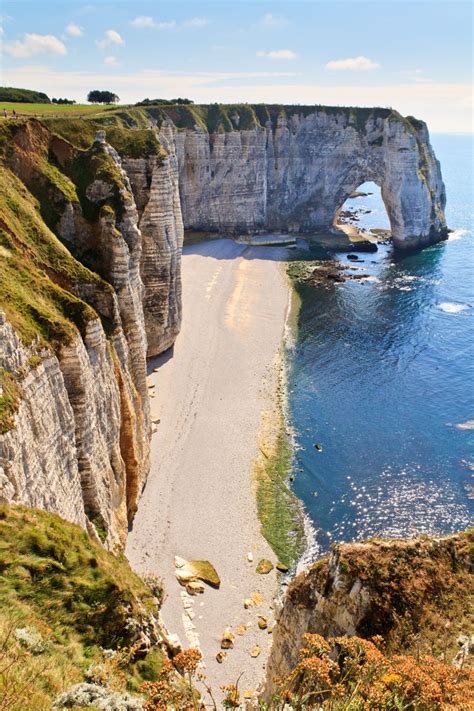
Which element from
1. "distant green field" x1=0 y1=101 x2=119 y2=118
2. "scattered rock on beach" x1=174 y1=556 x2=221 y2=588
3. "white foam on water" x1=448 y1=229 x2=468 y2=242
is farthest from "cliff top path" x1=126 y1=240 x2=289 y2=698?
"white foam on water" x1=448 y1=229 x2=468 y2=242

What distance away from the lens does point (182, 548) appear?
3030 centimetres

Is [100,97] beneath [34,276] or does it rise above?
above

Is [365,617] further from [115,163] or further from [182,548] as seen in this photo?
[115,163]

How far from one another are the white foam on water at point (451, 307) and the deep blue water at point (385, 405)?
29cm

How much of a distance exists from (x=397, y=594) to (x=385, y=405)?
1280 inches

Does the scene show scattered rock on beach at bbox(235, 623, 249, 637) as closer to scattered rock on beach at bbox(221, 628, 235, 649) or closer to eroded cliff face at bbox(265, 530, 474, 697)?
scattered rock on beach at bbox(221, 628, 235, 649)

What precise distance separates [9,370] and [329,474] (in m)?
26.2

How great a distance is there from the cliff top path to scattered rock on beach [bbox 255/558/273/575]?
275 millimetres

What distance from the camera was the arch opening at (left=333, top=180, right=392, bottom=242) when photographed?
100438 mm

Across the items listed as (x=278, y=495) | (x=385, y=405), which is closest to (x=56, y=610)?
(x=278, y=495)

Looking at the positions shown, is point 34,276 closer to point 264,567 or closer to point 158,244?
point 264,567

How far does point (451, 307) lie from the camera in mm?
68312

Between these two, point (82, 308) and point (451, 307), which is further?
point (451, 307)

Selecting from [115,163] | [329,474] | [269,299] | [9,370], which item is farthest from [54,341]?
[269,299]
